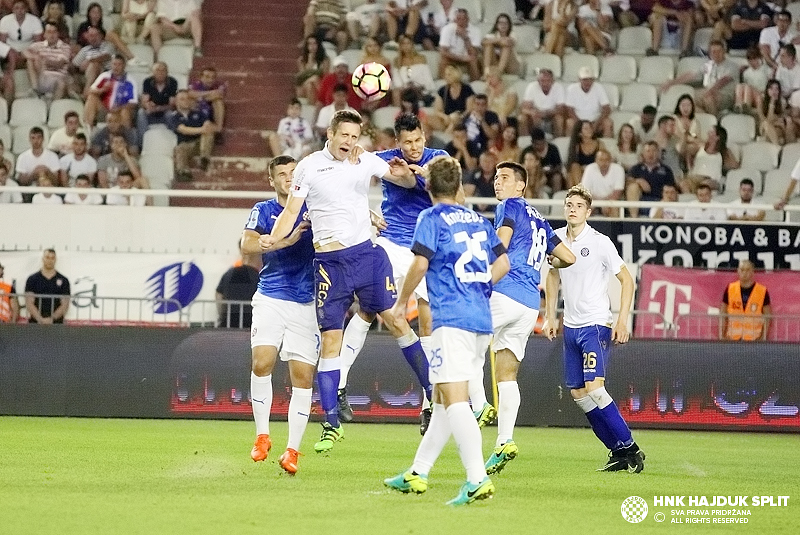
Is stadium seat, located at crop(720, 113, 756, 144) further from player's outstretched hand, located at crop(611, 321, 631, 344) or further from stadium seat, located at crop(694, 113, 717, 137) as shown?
player's outstretched hand, located at crop(611, 321, 631, 344)

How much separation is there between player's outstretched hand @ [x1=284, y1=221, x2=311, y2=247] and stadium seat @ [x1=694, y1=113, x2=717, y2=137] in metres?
12.2

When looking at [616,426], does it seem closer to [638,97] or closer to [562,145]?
[562,145]

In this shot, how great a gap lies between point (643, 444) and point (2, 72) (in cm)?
1334

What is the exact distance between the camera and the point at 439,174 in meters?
8.41

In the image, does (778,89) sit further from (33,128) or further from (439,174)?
(439,174)

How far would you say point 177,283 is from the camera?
17.1 m

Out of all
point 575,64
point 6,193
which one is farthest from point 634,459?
point 575,64

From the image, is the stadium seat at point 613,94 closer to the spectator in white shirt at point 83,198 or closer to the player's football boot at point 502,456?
the spectator in white shirt at point 83,198

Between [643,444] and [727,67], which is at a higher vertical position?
[727,67]

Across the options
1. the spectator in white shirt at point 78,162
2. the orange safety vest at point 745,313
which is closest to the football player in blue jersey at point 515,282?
the orange safety vest at point 745,313

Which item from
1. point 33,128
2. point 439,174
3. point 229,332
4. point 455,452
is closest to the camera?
point 439,174

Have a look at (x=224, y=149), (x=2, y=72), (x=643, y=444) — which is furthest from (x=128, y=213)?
(x=643, y=444)

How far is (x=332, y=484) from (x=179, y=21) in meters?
15.2

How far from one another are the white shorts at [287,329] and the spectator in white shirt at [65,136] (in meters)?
10.4
